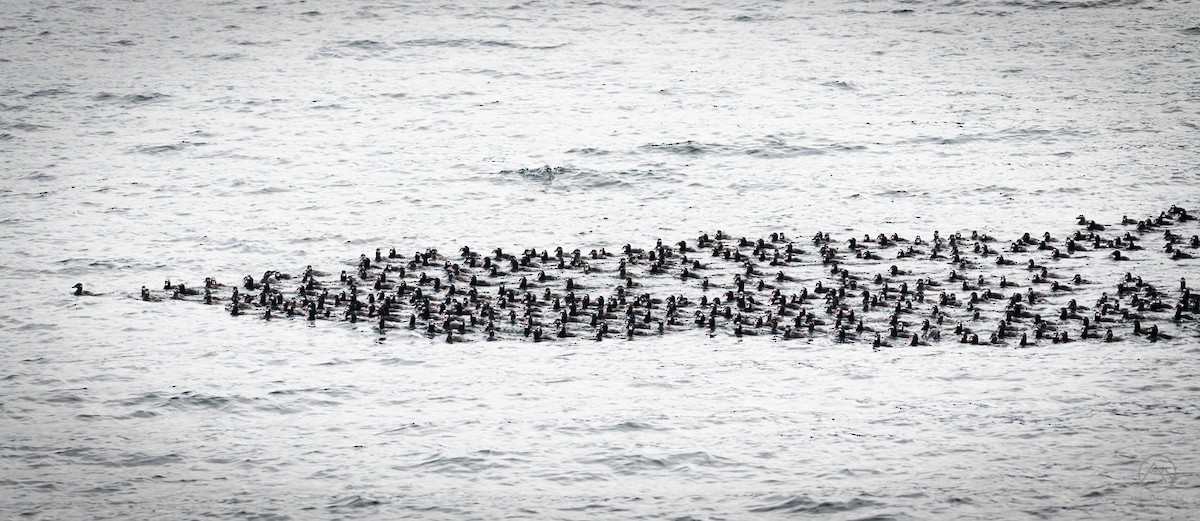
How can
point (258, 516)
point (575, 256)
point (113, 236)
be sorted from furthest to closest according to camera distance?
Result: point (113, 236) < point (575, 256) < point (258, 516)

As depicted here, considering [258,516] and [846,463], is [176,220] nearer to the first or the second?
[258,516]

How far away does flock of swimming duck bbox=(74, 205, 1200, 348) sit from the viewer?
29.8 meters

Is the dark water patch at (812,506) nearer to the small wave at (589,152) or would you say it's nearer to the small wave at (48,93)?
the small wave at (589,152)

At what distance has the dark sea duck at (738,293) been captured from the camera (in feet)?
98.0

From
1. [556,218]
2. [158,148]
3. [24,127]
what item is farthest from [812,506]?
[24,127]

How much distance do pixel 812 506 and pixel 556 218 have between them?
2262cm

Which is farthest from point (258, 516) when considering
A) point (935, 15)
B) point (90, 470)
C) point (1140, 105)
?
point (935, 15)

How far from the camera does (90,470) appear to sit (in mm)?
23469

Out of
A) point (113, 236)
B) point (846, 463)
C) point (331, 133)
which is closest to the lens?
point (846, 463)

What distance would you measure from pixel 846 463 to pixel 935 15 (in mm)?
63441

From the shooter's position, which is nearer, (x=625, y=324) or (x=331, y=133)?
(x=625, y=324)

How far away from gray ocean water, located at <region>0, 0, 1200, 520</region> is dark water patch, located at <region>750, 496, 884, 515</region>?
0.07 metres

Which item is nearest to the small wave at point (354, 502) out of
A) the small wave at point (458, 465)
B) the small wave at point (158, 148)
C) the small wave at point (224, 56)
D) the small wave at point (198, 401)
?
the small wave at point (458, 465)

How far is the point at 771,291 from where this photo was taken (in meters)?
32.8
